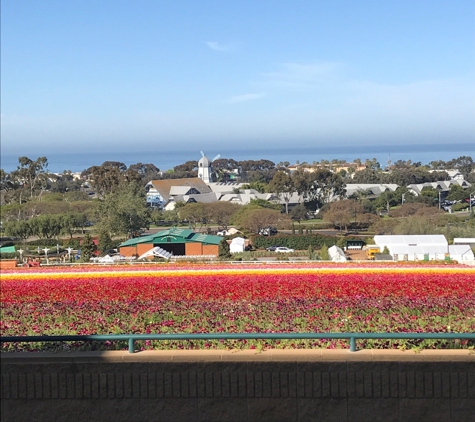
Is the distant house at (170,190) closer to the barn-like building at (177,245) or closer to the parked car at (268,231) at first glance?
the parked car at (268,231)

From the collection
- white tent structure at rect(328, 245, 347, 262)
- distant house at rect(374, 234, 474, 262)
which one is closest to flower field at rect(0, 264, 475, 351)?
white tent structure at rect(328, 245, 347, 262)

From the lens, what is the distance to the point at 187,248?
44.7 m

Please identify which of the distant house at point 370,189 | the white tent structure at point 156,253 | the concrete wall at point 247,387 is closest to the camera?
the concrete wall at point 247,387

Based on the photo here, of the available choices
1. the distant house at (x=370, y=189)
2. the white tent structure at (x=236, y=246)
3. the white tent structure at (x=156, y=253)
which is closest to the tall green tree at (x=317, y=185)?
the distant house at (x=370, y=189)

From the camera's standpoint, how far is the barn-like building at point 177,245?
1745 inches

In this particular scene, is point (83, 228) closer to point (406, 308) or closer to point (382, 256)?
point (382, 256)

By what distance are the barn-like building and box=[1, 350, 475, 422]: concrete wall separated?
37.3 metres

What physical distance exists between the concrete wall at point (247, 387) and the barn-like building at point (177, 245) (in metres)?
37.3

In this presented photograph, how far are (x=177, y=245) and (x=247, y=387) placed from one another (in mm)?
39050

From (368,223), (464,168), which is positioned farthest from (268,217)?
(464,168)

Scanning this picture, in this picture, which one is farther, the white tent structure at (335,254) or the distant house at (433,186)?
the distant house at (433,186)


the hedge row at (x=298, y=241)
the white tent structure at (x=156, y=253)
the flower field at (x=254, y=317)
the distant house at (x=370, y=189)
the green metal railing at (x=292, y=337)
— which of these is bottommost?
the hedge row at (x=298, y=241)

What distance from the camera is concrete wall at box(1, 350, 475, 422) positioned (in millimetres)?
6379

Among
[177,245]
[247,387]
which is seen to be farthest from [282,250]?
[247,387]
